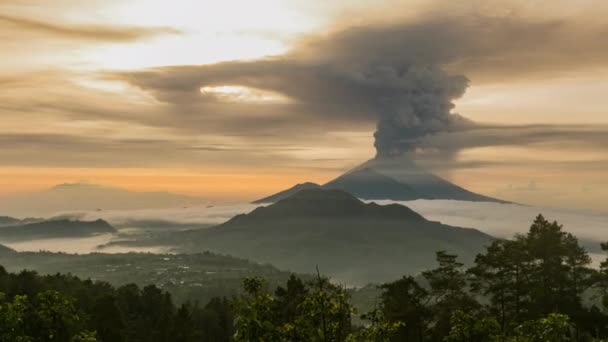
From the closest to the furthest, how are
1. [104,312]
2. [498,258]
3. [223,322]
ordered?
1. [498,258]
2. [104,312]
3. [223,322]

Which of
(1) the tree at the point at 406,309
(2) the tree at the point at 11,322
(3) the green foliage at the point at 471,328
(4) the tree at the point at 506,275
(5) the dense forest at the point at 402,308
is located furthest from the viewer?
(1) the tree at the point at 406,309

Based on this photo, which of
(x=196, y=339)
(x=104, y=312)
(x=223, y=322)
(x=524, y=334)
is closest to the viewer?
(x=524, y=334)

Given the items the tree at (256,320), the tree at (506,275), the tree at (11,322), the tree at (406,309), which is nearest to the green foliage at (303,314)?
the tree at (256,320)

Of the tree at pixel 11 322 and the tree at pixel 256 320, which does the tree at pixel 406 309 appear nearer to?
the tree at pixel 256 320

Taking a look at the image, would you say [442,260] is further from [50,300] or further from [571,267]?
[50,300]

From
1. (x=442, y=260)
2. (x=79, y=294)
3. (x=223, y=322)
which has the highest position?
(x=442, y=260)

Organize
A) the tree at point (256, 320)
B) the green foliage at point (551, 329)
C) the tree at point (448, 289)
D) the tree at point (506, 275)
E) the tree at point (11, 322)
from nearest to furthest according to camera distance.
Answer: the tree at point (256, 320), the green foliage at point (551, 329), the tree at point (11, 322), the tree at point (448, 289), the tree at point (506, 275)

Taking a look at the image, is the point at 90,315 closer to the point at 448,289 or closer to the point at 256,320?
the point at 448,289

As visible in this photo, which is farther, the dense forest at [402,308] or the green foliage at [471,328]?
the green foliage at [471,328]

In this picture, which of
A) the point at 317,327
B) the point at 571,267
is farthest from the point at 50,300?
the point at 571,267
